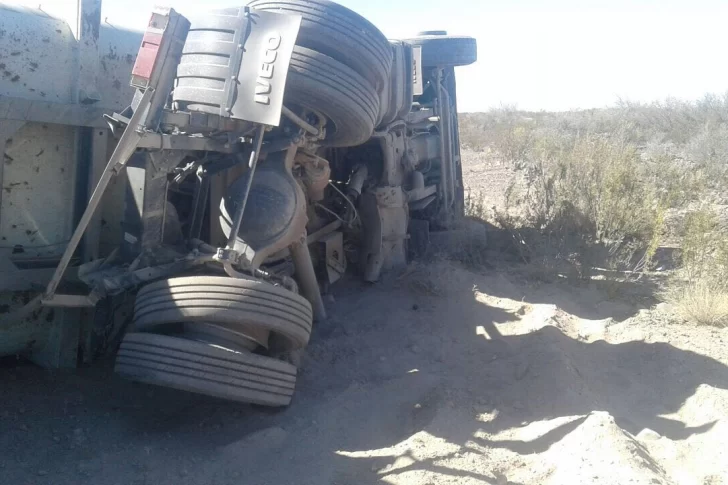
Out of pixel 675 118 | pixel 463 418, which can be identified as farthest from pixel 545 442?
pixel 675 118

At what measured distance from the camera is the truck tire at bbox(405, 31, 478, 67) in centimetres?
733

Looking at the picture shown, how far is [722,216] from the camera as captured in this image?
7812mm

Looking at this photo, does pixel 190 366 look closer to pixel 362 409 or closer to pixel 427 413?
pixel 362 409

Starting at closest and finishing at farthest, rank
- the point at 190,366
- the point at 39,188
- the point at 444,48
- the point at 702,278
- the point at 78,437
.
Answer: the point at 190,366
the point at 78,437
the point at 39,188
the point at 702,278
the point at 444,48

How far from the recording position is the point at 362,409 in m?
3.79

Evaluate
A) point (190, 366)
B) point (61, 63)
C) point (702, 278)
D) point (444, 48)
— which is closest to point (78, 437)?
point (190, 366)

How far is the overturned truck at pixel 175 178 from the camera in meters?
3.30

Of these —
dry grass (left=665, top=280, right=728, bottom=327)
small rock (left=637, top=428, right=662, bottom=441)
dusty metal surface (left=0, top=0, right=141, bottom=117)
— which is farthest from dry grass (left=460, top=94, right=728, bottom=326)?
dusty metal surface (left=0, top=0, right=141, bottom=117)

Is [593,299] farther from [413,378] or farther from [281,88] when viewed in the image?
[281,88]

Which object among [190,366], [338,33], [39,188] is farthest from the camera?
[338,33]

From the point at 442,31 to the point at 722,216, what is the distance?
12.4 feet

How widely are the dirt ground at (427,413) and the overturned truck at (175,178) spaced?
11.8 inches

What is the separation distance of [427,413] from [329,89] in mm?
1871

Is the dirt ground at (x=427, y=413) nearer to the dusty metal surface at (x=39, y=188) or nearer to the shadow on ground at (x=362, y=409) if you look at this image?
the shadow on ground at (x=362, y=409)
